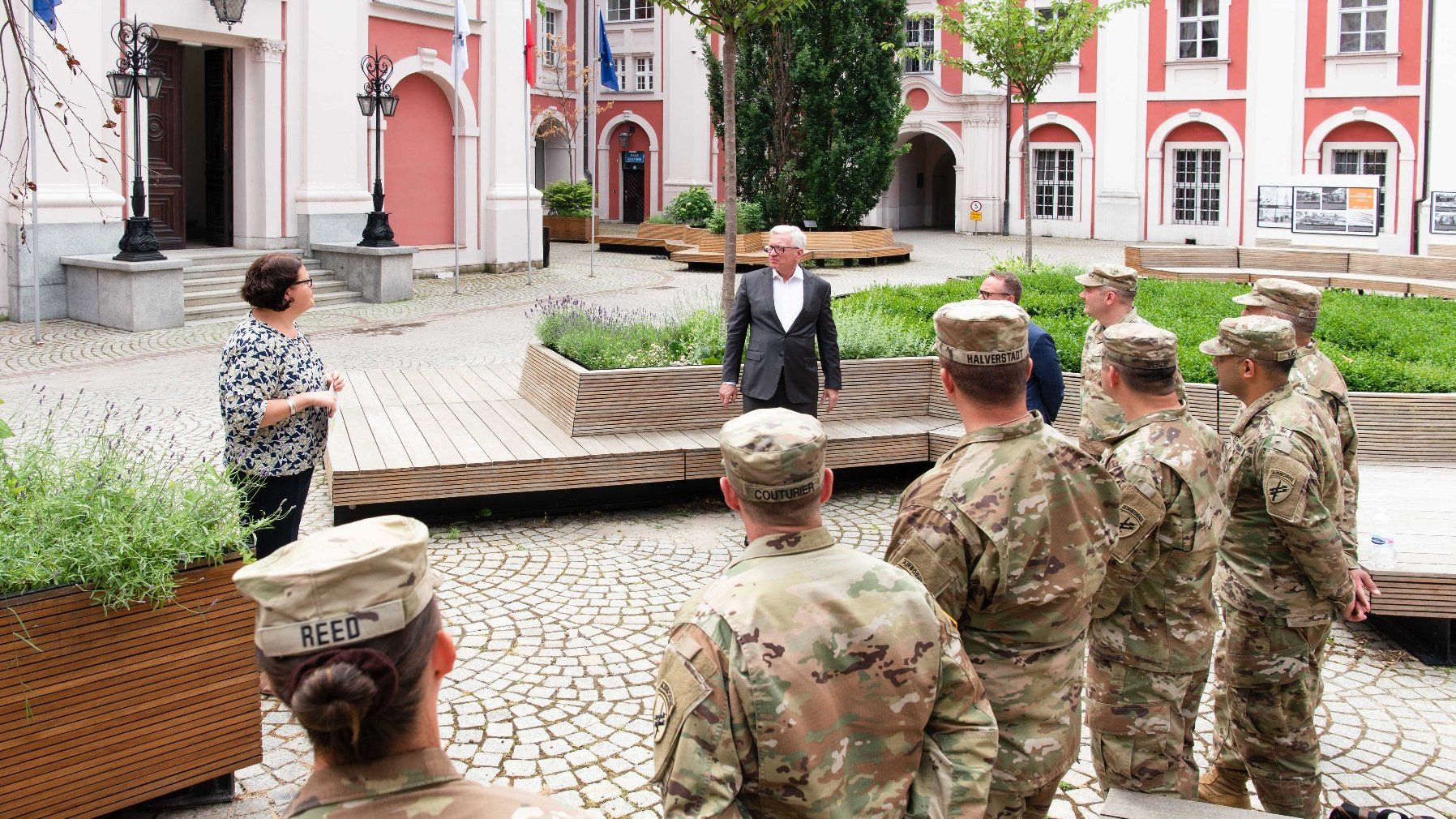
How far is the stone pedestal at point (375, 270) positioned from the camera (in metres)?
20.1

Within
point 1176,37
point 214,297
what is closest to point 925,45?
point 1176,37

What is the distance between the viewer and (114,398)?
1173cm

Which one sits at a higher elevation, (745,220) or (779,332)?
(745,220)

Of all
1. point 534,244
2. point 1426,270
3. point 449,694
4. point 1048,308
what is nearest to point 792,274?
point 449,694

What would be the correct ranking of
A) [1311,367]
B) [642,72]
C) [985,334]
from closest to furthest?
[985,334], [1311,367], [642,72]

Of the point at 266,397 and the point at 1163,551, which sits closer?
the point at 1163,551

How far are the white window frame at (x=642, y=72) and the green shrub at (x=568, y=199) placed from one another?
9813mm

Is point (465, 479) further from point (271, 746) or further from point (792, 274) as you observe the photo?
point (271, 746)

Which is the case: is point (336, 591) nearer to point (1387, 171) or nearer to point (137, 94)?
point (137, 94)

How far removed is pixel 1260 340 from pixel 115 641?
406 centimetres

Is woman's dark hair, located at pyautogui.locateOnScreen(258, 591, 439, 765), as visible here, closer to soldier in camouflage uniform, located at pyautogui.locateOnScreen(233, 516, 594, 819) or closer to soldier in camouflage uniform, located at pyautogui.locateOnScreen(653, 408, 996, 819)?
soldier in camouflage uniform, located at pyautogui.locateOnScreen(233, 516, 594, 819)

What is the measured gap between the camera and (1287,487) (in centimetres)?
456

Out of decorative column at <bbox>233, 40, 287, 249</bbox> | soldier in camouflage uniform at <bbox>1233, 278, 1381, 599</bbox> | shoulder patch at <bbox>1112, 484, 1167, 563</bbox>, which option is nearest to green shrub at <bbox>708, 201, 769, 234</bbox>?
decorative column at <bbox>233, 40, 287, 249</bbox>

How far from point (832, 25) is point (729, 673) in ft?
87.4
